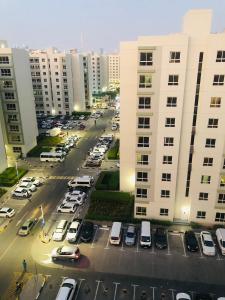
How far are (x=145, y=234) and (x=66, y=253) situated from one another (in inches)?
506

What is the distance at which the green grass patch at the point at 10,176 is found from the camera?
211 ft

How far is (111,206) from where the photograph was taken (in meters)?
54.2

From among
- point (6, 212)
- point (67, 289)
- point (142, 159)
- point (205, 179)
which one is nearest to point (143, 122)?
point (142, 159)

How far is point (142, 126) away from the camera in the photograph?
44281 millimetres

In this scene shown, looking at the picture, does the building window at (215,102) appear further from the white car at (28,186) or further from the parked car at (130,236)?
the white car at (28,186)

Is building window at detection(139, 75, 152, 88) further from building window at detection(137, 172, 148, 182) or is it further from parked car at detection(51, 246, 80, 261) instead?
parked car at detection(51, 246, 80, 261)

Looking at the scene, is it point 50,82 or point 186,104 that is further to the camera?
point 50,82

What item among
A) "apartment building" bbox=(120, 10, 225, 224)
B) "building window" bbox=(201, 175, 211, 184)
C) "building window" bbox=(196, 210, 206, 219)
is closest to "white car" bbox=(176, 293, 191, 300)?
"apartment building" bbox=(120, 10, 225, 224)

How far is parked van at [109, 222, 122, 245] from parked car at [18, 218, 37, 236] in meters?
14.7

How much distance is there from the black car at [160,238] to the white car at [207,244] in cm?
573

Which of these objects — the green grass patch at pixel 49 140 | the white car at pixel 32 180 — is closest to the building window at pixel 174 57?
the white car at pixel 32 180

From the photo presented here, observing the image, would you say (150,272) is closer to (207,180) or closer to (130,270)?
(130,270)

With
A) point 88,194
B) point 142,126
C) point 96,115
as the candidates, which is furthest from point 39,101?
point 142,126

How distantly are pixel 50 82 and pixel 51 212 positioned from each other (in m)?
90.0
